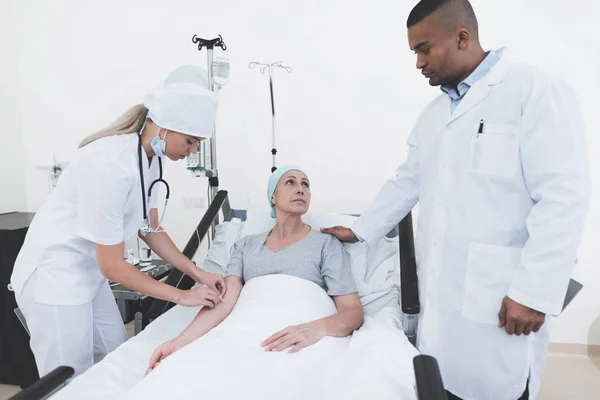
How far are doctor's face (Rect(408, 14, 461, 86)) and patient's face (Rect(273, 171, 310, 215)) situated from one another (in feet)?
2.50

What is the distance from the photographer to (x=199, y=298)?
1420mm

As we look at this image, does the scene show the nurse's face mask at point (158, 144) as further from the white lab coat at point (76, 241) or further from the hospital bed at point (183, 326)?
the hospital bed at point (183, 326)

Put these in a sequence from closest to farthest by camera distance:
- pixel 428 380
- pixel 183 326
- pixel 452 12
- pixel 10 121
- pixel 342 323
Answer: pixel 428 380
pixel 452 12
pixel 342 323
pixel 183 326
pixel 10 121

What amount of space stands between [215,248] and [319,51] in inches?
56.0

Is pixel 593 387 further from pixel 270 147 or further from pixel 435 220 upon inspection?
pixel 270 147

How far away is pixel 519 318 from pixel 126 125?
131cm

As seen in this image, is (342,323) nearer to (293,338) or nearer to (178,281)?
(293,338)

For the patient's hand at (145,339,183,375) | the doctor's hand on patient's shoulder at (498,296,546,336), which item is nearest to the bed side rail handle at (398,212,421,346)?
the doctor's hand on patient's shoulder at (498,296,546,336)

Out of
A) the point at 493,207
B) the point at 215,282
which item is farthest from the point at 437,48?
the point at 215,282

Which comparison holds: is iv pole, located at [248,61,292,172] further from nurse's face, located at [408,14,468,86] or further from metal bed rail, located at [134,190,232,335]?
nurse's face, located at [408,14,468,86]

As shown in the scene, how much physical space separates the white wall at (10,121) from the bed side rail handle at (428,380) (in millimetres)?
2993

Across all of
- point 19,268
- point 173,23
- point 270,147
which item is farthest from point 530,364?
point 173,23

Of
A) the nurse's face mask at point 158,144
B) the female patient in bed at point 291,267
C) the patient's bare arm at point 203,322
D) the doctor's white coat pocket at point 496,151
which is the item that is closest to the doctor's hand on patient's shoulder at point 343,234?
the female patient in bed at point 291,267

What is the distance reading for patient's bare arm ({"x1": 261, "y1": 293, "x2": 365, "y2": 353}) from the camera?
125 cm
